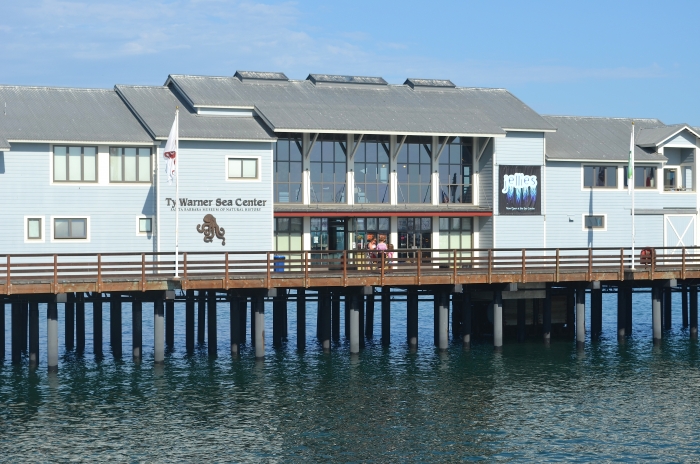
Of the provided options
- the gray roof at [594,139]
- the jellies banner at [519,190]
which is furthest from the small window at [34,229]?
the gray roof at [594,139]

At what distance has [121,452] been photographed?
29.5 m

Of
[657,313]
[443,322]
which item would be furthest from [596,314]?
[443,322]

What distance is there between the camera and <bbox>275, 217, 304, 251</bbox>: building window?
47.8 metres

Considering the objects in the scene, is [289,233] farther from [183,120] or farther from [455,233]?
[455,233]

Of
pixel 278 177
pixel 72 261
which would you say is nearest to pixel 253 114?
pixel 278 177

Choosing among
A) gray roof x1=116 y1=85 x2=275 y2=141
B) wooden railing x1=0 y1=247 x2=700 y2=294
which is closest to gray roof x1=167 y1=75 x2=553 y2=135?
gray roof x1=116 y1=85 x2=275 y2=141

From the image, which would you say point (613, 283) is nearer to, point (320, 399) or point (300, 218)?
point (300, 218)

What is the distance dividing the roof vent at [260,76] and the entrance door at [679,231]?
64.5ft

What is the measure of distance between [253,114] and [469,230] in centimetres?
1129

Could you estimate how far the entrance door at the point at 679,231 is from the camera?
175ft

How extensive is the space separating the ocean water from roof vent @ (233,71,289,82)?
515 inches

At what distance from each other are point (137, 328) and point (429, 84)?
69.6ft

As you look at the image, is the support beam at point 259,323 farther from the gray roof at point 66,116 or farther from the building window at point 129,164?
the gray roof at point 66,116

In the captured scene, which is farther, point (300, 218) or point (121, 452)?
point (300, 218)
